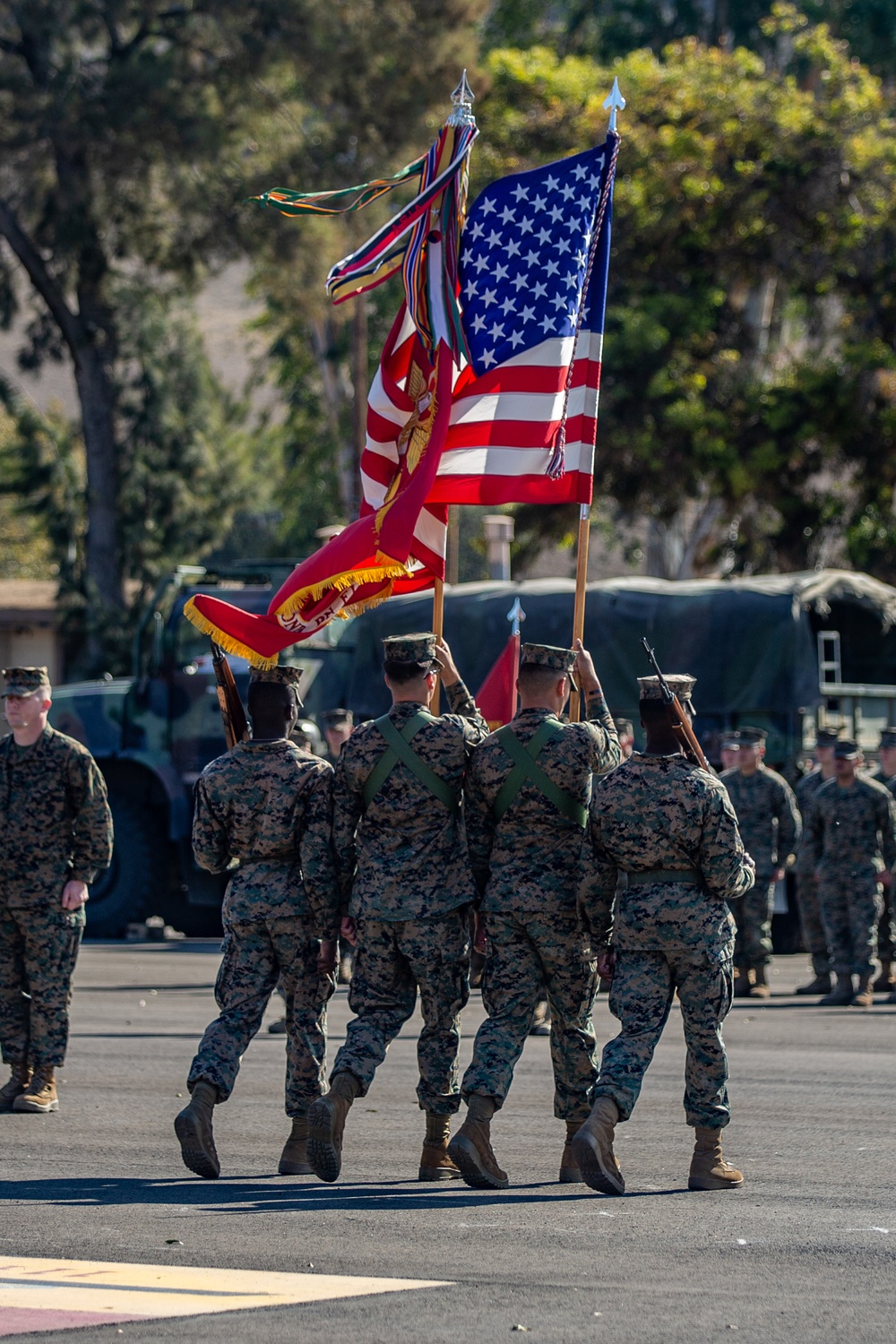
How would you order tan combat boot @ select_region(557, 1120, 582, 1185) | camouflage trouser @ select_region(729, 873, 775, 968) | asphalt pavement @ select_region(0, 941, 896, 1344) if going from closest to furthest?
asphalt pavement @ select_region(0, 941, 896, 1344), tan combat boot @ select_region(557, 1120, 582, 1185), camouflage trouser @ select_region(729, 873, 775, 968)

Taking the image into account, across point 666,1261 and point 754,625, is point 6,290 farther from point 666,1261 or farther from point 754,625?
point 666,1261

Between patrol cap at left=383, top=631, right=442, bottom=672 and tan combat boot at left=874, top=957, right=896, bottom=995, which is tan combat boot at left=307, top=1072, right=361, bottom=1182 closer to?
patrol cap at left=383, top=631, right=442, bottom=672

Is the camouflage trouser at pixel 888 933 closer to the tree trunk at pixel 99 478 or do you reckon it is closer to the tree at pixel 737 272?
the tree at pixel 737 272

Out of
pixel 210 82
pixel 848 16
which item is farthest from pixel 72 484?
pixel 848 16

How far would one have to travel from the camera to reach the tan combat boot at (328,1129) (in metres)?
7.32

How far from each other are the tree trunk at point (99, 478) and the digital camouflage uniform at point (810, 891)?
1802 centimetres

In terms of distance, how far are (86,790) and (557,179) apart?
358 centimetres

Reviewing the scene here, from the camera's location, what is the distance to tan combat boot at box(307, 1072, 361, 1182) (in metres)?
7.32

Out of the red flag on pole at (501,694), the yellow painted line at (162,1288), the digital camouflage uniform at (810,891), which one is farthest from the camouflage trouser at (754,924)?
the yellow painted line at (162,1288)

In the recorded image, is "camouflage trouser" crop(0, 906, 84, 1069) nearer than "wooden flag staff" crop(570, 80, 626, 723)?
No

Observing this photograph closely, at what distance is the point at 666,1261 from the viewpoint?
20.4 feet

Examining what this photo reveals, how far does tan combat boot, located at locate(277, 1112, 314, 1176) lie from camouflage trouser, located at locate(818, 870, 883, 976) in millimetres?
7400

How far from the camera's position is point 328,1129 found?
732cm

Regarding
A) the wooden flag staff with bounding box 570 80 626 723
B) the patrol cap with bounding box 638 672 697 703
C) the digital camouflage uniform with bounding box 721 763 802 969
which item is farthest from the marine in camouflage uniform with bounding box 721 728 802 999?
the patrol cap with bounding box 638 672 697 703
